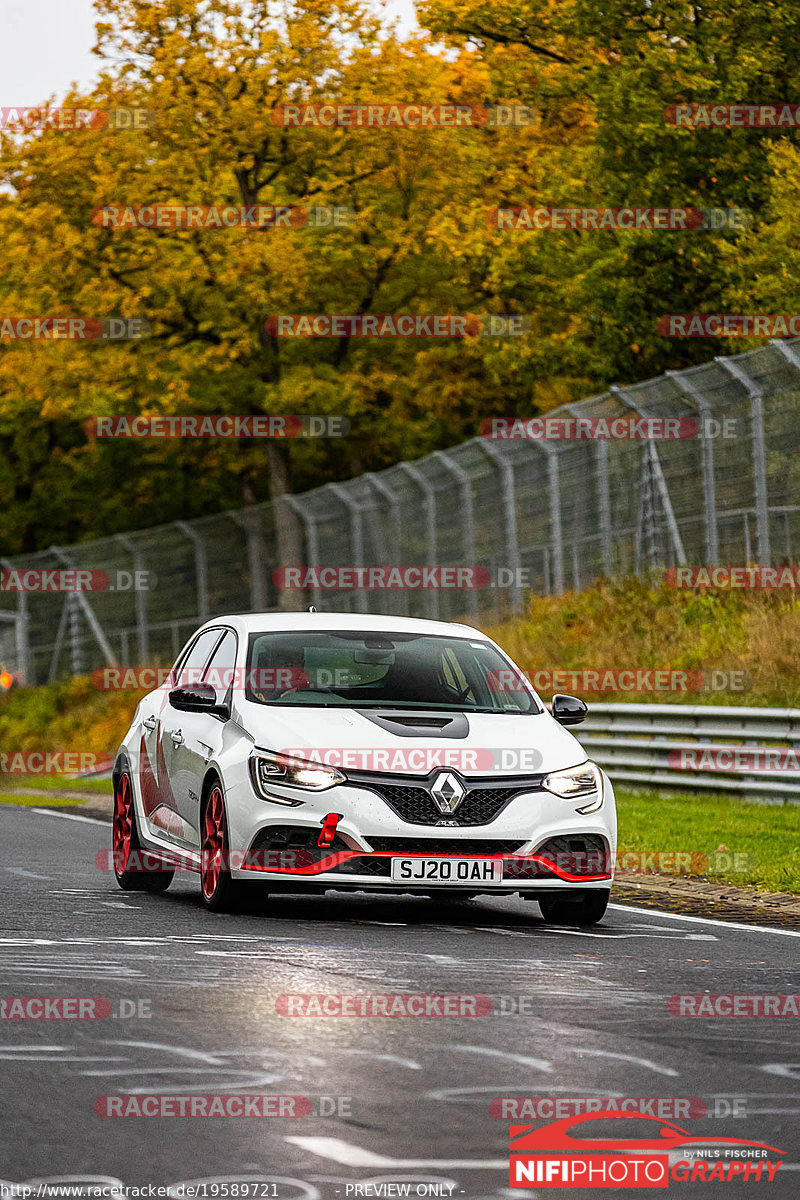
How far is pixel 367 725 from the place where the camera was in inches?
468

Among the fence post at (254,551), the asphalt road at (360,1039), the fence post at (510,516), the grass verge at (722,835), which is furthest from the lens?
the fence post at (254,551)

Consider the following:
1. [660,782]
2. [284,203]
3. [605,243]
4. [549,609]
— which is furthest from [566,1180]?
[284,203]

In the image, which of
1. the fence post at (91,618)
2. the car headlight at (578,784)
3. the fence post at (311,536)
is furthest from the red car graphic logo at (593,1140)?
the fence post at (91,618)

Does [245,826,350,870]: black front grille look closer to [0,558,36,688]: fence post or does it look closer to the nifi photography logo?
the nifi photography logo

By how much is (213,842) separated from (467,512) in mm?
20994

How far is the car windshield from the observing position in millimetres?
12602

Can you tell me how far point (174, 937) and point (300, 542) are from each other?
95.2ft

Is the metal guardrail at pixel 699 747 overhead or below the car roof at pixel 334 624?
below

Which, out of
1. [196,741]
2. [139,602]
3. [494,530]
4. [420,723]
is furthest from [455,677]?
[139,602]

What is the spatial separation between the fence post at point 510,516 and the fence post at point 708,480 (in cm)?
499

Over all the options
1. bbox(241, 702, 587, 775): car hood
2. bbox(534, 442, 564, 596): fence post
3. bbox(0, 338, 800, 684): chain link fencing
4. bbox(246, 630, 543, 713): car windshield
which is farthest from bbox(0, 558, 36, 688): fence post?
bbox(241, 702, 587, 775): car hood

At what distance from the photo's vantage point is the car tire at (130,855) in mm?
13984

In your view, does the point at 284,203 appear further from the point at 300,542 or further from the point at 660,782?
the point at 660,782

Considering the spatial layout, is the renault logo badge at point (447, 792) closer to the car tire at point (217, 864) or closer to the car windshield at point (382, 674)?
the car windshield at point (382, 674)
